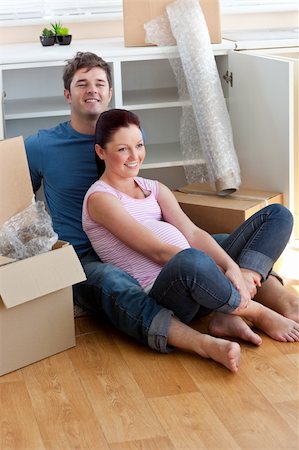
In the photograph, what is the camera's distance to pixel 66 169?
2533mm

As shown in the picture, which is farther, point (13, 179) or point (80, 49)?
point (80, 49)

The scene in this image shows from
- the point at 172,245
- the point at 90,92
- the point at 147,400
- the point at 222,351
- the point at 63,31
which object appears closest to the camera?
the point at 147,400

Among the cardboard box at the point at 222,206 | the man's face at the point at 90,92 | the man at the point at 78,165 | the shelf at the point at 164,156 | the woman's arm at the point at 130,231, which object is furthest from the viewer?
the shelf at the point at 164,156

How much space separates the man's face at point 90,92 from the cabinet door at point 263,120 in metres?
0.53

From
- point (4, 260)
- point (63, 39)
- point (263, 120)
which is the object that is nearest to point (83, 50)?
point (63, 39)

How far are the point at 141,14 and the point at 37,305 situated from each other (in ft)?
3.92

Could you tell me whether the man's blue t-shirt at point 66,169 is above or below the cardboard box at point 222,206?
above

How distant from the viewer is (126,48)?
9.43 ft

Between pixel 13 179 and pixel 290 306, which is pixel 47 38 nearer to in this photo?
pixel 13 179

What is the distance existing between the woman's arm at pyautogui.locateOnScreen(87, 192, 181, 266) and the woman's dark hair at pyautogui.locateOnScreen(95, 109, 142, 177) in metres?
0.16

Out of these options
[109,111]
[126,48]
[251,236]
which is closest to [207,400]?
[251,236]

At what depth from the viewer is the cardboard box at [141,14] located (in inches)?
113

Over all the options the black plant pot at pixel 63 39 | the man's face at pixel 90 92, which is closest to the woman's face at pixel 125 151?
the man's face at pixel 90 92

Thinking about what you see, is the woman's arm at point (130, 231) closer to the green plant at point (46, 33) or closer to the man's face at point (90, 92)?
the man's face at point (90, 92)
